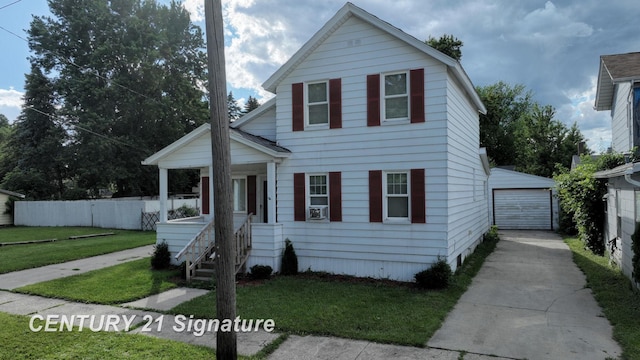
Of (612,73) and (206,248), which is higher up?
(612,73)

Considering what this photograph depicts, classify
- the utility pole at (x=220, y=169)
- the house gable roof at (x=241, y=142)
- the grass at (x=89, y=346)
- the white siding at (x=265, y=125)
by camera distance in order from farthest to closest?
1. the white siding at (x=265, y=125)
2. the house gable roof at (x=241, y=142)
3. the grass at (x=89, y=346)
4. the utility pole at (x=220, y=169)

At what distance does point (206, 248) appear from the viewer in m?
10.7

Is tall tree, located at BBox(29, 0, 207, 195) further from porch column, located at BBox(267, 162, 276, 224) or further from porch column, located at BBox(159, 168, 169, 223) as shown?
porch column, located at BBox(267, 162, 276, 224)

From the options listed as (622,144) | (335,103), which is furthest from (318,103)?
→ (622,144)

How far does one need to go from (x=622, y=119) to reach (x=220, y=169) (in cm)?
1390

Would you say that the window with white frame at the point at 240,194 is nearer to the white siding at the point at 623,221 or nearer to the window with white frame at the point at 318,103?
the window with white frame at the point at 318,103

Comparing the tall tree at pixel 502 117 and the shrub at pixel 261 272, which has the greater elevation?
the tall tree at pixel 502 117

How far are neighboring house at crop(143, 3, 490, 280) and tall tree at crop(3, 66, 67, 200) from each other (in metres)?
24.0

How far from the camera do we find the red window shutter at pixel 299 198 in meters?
10.6

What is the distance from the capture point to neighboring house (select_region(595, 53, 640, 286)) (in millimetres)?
8125

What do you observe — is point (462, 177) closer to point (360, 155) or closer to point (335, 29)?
point (360, 155)

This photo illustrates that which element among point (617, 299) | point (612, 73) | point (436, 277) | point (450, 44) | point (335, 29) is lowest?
point (617, 299)

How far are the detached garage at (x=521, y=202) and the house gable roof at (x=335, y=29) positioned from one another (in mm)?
10294

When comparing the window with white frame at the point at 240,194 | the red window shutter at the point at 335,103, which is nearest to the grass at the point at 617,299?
the red window shutter at the point at 335,103
